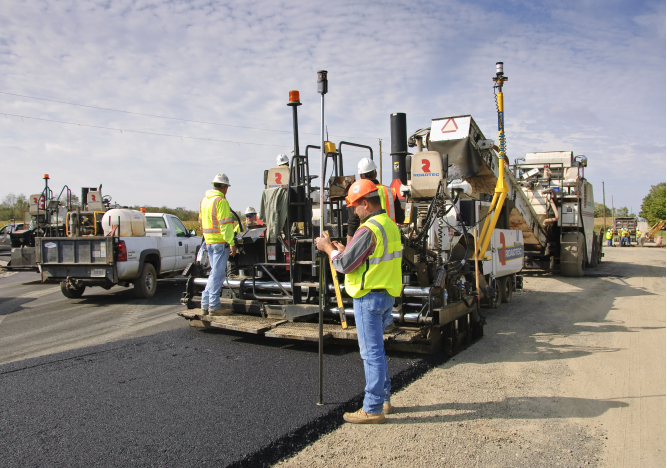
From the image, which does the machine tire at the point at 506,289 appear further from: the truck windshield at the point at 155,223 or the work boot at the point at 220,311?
the truck windshield at the point at 155,223

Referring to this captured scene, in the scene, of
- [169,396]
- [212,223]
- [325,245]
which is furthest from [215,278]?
[325,245]

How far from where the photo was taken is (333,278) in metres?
5.29

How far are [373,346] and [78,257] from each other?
811 cm

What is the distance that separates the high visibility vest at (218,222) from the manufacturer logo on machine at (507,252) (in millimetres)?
5113

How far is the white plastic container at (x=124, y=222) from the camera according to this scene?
10273 mm

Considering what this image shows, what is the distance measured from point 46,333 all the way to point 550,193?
14.1 m

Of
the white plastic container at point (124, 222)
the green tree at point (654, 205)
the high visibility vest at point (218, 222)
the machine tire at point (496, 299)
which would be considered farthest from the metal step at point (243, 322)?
the green tree at point (654, 205)

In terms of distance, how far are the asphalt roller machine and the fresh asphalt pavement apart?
31 cm

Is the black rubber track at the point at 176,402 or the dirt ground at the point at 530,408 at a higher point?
the black rubber track at the point at 176,402

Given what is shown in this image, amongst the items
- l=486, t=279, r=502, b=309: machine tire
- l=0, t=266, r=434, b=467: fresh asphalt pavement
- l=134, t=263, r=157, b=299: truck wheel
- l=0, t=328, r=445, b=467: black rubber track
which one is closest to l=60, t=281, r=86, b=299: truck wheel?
l=134, t=263, r=157, b=299: truck wheel

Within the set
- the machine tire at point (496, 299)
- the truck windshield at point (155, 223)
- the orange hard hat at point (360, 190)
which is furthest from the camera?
the truck windshield at point (155, 223)

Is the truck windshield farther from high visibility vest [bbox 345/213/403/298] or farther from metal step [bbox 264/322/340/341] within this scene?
high visibility vest [bbox 345/213/403/298]

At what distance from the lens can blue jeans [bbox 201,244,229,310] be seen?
21.4 feet

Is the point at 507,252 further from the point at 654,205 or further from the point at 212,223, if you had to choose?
the point at 654,205
